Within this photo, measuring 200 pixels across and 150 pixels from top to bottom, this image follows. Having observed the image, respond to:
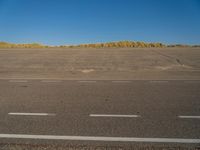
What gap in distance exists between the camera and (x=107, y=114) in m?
6.80

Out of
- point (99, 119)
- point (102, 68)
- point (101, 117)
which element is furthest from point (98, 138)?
point (102, 68)

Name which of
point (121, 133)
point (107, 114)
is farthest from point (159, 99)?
point (121, 133)

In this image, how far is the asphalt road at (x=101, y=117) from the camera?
5.06m

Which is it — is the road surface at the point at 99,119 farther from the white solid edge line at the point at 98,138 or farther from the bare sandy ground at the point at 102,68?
the bare sandy ground at the point at 102,68

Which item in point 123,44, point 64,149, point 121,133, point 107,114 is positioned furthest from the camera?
point 123,44

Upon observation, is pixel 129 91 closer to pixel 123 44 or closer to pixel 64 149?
pixel 64 149

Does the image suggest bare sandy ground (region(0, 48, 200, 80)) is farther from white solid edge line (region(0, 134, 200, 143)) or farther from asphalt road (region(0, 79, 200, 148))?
white solid edge line (region(0, 134, 200, 143))

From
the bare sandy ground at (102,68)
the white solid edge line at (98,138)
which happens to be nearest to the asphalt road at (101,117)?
the white solid edge line at (98,138)

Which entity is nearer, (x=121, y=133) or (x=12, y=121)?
(x=121, y=133)

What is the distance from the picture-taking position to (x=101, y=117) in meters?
6.53

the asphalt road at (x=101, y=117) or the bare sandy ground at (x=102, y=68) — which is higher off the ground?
the asphalt road at (x=101, y=117)

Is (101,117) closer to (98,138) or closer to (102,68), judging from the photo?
(98,138)

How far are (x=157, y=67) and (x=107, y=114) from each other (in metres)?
15.7

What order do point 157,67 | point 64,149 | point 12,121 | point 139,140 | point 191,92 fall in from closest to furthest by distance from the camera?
point 64,149 → point 139,140 → point 12,121 → point 191,92 → point 157,67
